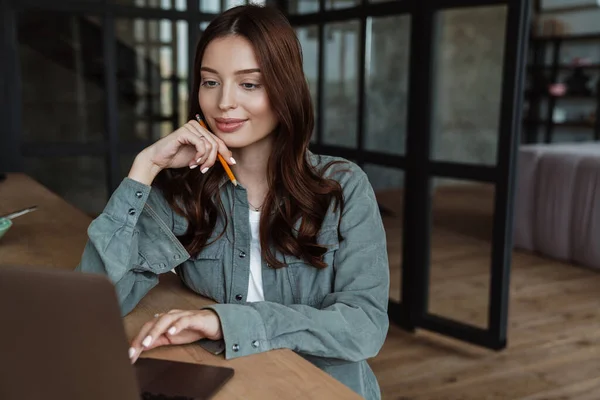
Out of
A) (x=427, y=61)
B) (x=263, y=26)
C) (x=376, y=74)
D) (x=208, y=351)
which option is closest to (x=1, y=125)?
(x=427, y=61)

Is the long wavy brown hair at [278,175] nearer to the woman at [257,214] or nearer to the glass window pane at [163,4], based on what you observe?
the woman at [257,214]

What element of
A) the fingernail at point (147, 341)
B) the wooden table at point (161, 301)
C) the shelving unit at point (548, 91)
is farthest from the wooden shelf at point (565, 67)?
the fingernail at point (147, 341)

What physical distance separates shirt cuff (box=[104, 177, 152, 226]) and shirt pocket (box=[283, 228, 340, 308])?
278mm

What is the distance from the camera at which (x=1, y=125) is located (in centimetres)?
264

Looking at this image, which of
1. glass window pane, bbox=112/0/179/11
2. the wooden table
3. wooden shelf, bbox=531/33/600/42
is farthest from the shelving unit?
the wooden table

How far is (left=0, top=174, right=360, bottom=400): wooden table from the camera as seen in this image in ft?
2.55

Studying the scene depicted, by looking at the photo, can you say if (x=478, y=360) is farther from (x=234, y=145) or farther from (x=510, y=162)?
(x=234, y=145)

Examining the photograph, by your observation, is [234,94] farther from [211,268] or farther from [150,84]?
[150,84]

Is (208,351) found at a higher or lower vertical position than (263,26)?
lower

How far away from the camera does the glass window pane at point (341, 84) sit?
9.73 ft

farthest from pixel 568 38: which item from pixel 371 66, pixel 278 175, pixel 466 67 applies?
Result: pixel 278 175

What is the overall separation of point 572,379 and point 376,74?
3061mm

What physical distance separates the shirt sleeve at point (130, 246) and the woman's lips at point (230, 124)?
6.7 inches

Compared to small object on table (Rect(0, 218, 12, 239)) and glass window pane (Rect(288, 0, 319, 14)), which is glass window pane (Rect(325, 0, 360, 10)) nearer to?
glass window pane (Rect(288, 0, 319, 14))
